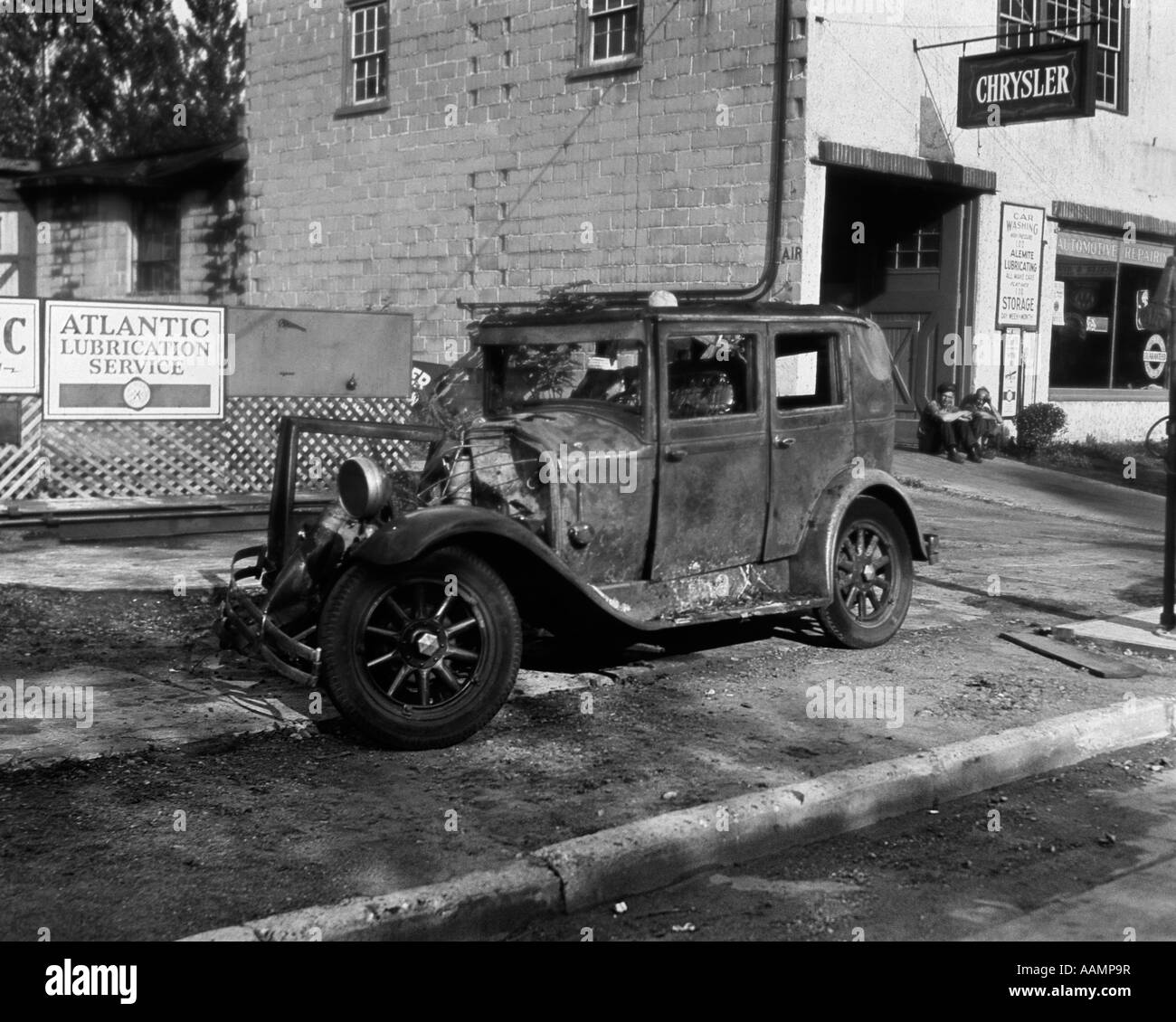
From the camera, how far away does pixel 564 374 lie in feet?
24.6

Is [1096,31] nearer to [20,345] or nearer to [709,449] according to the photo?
[20,345]

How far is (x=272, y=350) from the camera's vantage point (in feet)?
48.3

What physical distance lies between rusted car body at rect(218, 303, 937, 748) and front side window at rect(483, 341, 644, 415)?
11 millimetres

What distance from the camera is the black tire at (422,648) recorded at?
5.70 m

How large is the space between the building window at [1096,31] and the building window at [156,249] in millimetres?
13386

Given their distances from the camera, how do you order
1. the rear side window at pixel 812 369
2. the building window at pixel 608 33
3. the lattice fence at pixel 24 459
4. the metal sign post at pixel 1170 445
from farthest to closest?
the building window at pixel 608 33
the lattice fence at pixel 24 459
the metal sign post at pixel 1170 445
the rear side window at pixel 812 369

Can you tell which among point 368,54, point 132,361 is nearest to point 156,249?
point 368,54

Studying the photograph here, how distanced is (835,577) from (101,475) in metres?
8.65

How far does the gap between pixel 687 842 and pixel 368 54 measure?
17.9 meters

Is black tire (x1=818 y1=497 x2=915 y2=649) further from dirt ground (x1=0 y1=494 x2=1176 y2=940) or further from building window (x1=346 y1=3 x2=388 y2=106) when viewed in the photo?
building window (x1=346 y1=3 x2=388 y2=106)

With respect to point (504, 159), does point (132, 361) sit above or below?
below

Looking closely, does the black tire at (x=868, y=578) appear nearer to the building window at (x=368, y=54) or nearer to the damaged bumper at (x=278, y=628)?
the damaged bumper at (x=278, y=628)

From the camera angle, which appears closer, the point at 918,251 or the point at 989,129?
the point at 989,129

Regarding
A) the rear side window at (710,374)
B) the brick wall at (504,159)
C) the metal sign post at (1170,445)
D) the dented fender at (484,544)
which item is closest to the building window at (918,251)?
the brick wall at (504,159)
